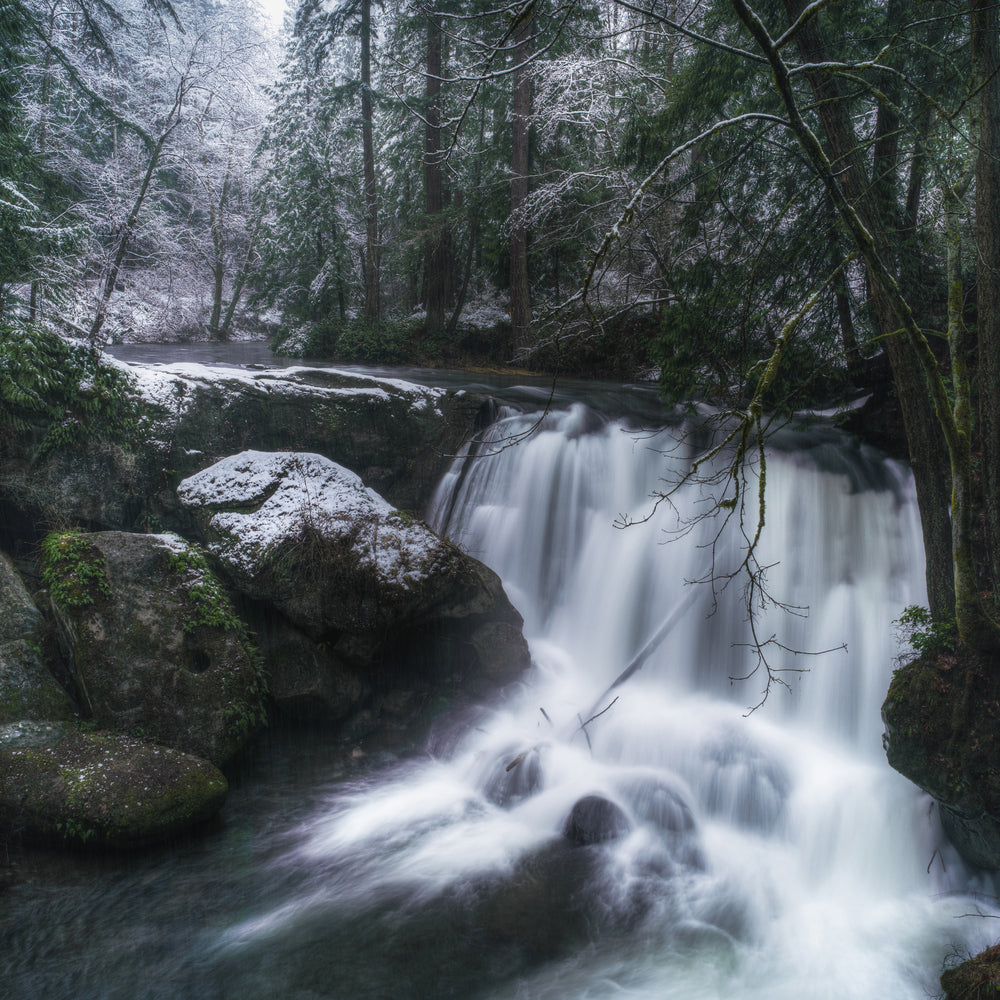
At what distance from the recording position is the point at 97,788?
4531 mm

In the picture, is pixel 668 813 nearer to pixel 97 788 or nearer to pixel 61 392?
pixel 97 788

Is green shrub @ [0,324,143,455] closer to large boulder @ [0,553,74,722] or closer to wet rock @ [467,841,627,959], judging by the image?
large boulder @ [0,553,74,722]

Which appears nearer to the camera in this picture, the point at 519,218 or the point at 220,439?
the point at 220,439

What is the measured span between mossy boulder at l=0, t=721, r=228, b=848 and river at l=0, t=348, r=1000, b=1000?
0.67 feet

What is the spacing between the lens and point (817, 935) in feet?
14.4

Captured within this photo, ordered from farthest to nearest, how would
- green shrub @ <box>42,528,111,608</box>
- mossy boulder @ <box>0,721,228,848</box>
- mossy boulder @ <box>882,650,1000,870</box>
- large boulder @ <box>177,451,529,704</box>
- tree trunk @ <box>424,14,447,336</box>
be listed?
tree trunk @ <box>424,14,447,336</box> → large boulder @ <box>177,451,529,704</box> → green shrub @ <box>42,528,111,608</box> → mossy boulder @ <box>0,721,228,848</box> → mossy boulder @ <box>882,650,1000,870</box>

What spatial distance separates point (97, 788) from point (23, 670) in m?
1.47

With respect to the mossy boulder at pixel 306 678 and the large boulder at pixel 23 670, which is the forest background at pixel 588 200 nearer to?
the large boulder at pixel 23 670

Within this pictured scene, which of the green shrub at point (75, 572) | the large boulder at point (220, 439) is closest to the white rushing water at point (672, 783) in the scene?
the large boulder at point (220, 439)

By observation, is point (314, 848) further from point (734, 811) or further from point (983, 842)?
point (983, 842)

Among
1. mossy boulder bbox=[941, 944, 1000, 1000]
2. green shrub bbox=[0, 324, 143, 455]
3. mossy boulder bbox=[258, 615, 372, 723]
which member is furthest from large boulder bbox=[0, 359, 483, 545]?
mossy boulder bbox=[941, 944, 1000, 1000]

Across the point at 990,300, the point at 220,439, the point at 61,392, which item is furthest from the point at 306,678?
the point at 990,300

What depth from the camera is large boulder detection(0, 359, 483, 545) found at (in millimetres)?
6984

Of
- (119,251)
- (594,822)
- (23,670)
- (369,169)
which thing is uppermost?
(369,169)
